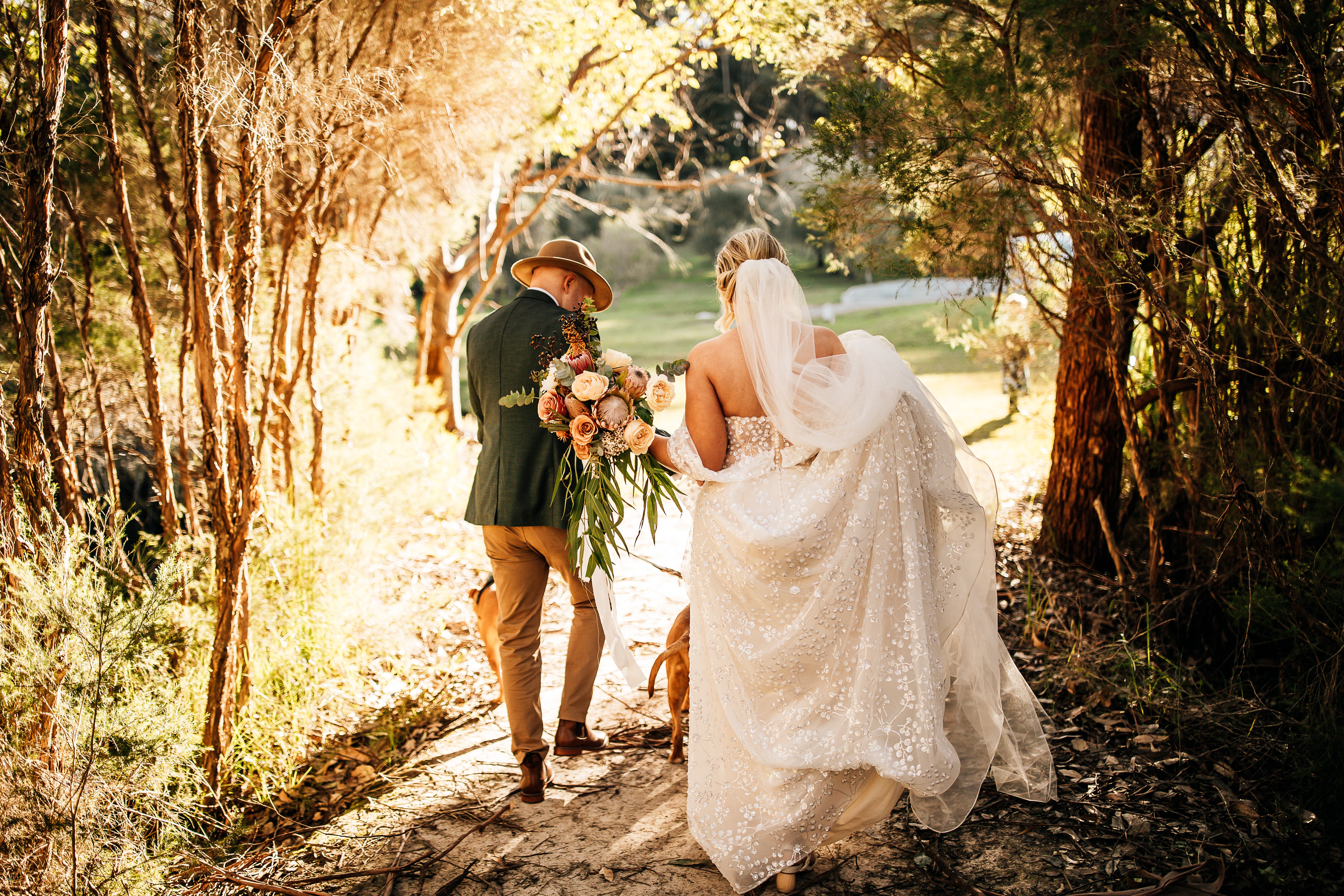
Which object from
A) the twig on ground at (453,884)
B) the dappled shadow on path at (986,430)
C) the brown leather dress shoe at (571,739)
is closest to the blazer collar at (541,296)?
the brown leather dress shoe at (571,739)

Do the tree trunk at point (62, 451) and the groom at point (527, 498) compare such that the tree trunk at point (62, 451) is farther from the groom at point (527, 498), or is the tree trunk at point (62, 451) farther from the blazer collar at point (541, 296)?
the blazer collar at point (541, 296)

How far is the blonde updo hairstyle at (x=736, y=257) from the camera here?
2.97 metres

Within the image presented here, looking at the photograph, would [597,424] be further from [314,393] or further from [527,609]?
[314,393]

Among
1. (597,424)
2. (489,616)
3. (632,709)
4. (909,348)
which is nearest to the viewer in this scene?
(597,424)

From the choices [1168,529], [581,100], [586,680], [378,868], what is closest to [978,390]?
[581,100]

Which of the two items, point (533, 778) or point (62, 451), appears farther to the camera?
point (533, 778)

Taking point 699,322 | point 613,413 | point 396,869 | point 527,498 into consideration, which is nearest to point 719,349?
point 613,413

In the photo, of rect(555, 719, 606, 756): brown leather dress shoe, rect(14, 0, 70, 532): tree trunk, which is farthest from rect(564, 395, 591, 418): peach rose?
rect(14, 0, 70, 532): tree trunk

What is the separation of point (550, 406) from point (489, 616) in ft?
5.15

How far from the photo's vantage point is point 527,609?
11.2 feet

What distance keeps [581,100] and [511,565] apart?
6.85 m

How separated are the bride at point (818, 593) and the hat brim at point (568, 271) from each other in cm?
73

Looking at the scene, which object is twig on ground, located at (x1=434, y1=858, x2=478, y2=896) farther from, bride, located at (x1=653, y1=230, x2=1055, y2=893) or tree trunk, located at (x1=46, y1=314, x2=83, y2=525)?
tree trunk, located at (x1=46, y1=314, x2=83, y2=525)

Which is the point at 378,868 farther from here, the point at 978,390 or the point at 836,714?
the point at 978,390
